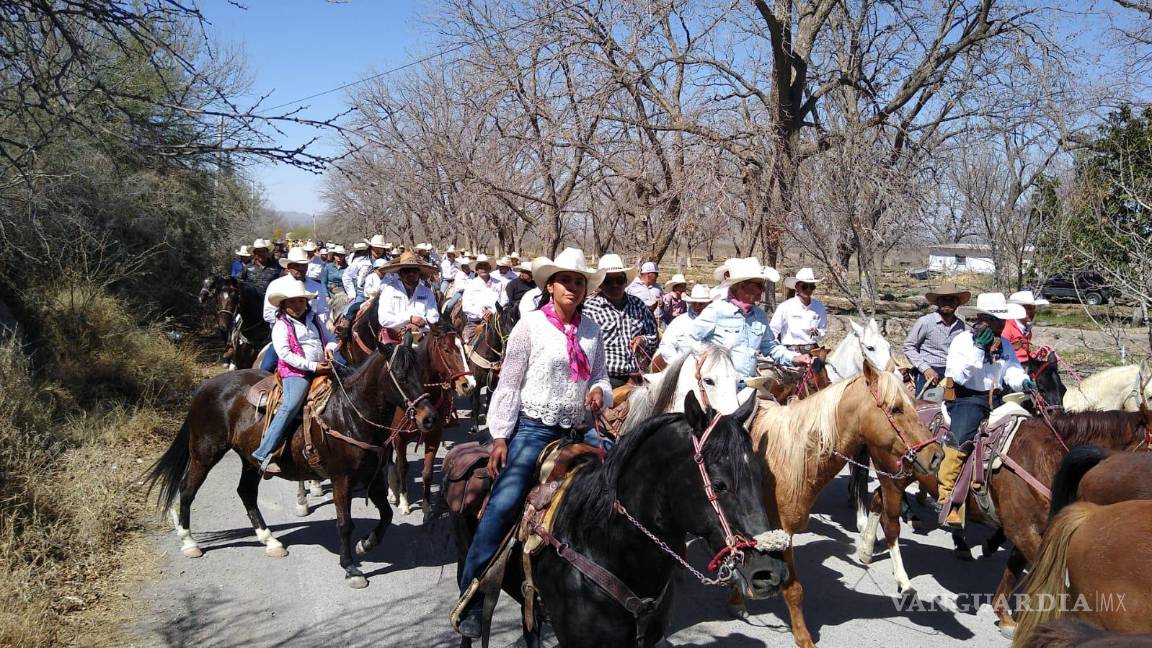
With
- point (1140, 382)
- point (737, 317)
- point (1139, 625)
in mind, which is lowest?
point (1139, 625)

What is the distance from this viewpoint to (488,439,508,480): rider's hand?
4094 mm

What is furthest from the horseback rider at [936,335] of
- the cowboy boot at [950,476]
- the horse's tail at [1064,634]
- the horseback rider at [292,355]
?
the horseback rider at [292,355]

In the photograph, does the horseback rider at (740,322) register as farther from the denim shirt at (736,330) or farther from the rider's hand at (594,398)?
the rider's hand at (594,398)

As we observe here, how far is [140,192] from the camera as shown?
Answer: 1390 centimetres

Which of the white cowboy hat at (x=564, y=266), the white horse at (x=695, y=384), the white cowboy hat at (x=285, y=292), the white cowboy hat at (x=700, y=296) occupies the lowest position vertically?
the white horse at (x=695, y=384)

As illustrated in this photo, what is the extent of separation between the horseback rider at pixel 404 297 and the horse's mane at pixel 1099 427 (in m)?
6.40

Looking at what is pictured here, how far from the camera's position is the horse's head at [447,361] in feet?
22.4

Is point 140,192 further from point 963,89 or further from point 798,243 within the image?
point 963,89

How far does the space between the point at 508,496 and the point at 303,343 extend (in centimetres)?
357

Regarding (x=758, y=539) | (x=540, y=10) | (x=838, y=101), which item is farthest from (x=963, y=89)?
(x=758, y=539)

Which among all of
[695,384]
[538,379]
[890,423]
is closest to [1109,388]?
[890,423]

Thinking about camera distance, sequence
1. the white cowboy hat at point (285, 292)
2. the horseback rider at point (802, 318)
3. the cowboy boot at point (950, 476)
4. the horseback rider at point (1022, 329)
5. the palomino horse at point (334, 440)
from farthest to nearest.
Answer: the horseback rider at point (802, 318), the horseback rider at point (1022, 329), the white cowboy hat at point (285, 292), the palomino horse at point (334, 440), the cowboy boot at point (950, 476)

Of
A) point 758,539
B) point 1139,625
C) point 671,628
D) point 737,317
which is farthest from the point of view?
point 737,317

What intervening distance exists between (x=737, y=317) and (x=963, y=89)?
343 inches
